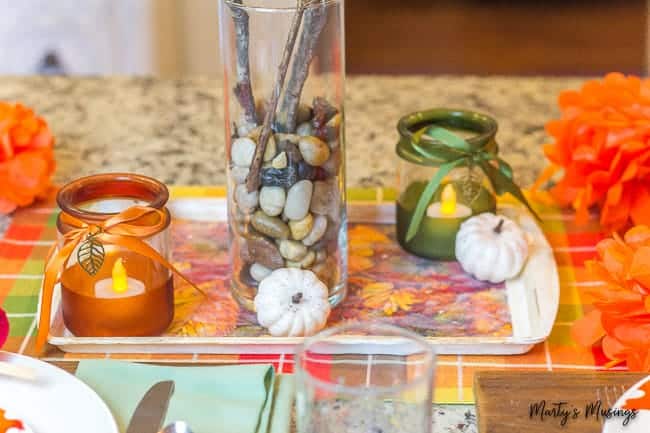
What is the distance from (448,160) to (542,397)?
1.14 ft

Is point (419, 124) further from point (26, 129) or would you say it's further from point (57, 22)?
point (57, 22)

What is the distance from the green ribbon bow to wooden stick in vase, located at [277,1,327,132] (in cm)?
21

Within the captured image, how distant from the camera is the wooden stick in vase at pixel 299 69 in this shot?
3.18 ft

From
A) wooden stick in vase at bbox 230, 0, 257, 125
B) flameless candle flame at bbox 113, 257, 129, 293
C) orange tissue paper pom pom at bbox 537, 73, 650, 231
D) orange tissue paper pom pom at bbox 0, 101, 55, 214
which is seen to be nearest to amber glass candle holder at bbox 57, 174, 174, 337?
flameless candle flame at bbox 113, 257, 129, 293

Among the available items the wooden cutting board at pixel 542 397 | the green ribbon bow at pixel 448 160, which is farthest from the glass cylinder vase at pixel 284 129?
the wooden cutting board at pixel 542 397

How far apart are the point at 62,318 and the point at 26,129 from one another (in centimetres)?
33

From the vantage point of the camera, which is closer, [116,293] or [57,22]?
[116,293]

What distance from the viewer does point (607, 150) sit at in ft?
3.80

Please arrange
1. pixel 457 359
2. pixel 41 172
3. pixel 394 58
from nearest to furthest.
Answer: pixel 457 359, pixel 41 172, pixel 394 58

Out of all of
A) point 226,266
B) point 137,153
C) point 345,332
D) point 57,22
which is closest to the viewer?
point 345,332

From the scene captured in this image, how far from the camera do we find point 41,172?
1.25m

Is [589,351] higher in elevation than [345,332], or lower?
lower

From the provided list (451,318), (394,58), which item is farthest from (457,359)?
(394,58)

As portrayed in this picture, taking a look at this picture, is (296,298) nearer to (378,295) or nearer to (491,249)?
(378,295)
